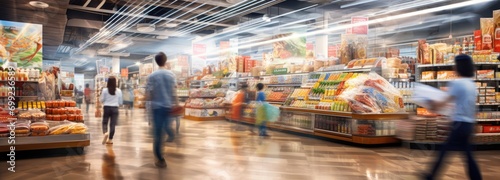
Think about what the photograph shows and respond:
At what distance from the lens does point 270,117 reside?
9.02 metres

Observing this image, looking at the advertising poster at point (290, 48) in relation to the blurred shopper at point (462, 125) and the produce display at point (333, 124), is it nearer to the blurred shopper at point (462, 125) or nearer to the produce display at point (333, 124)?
the produce display at point (333, 124)

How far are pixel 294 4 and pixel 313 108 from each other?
227 inches

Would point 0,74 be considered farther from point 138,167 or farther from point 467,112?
point 467,112

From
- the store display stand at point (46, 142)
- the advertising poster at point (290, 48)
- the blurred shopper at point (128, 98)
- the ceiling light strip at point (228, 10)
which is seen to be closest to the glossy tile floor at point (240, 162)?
the store display stand at point (46, 142)

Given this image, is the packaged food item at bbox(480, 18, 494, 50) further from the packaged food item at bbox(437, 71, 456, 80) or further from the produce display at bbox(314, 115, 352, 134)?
the produce display at bbox(314, 115, 352, 134)

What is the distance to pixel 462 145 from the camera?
3518mm

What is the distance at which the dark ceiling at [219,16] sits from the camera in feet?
37.5

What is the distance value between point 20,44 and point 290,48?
7.15 m

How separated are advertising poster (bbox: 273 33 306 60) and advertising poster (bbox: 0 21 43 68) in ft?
22.1

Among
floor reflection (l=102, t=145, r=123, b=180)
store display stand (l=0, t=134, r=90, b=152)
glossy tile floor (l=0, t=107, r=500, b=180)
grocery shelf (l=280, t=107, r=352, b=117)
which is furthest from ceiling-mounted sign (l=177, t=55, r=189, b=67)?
store display stand (l=0, t=134, r=90, b=152)

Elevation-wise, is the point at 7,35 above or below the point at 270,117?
above

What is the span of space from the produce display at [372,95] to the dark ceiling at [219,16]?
227 cm

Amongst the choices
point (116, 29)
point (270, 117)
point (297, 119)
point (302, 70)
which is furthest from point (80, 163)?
point (116, 29)

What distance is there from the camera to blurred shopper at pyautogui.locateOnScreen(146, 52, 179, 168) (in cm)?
491
